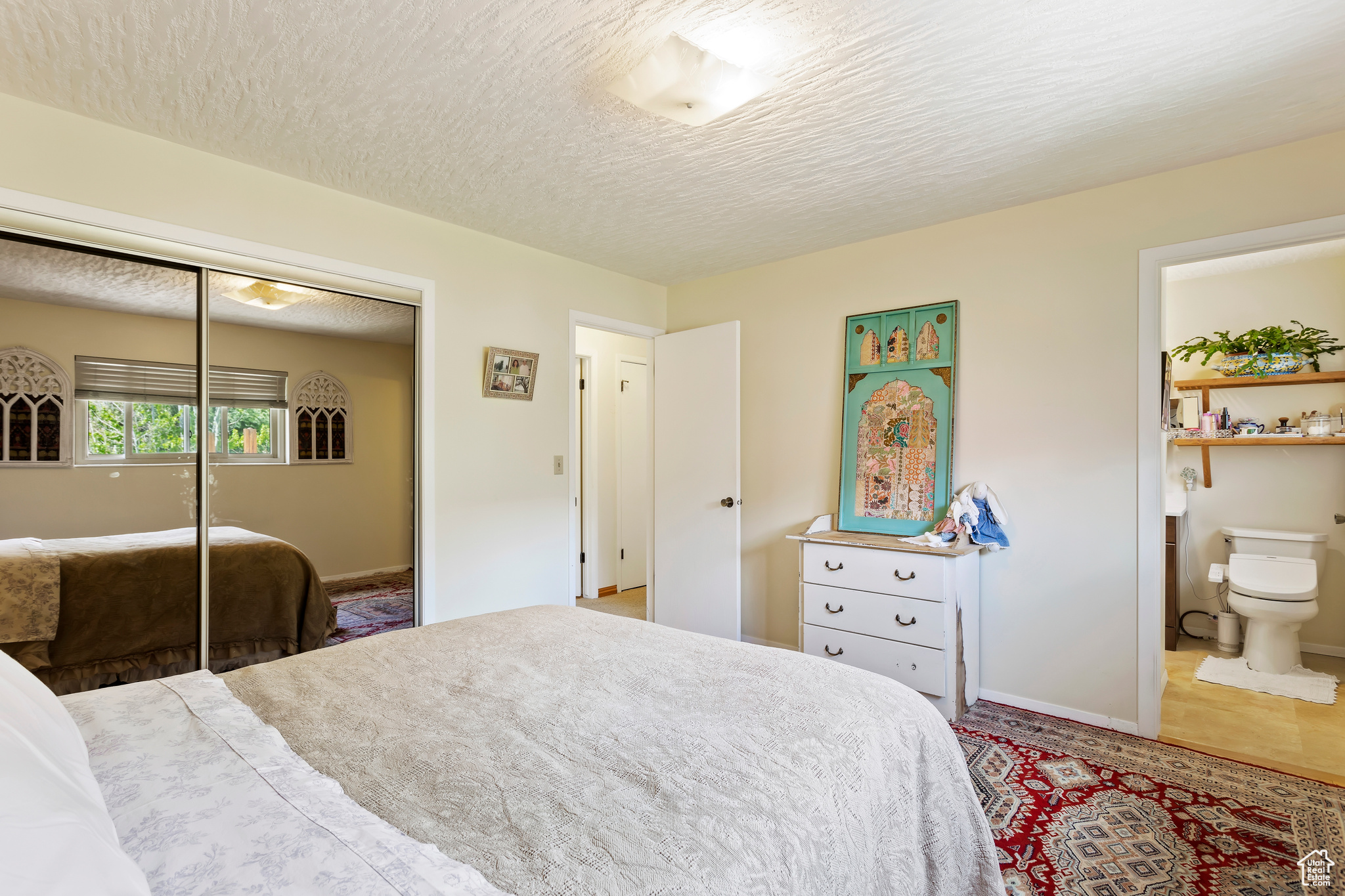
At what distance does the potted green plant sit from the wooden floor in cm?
171

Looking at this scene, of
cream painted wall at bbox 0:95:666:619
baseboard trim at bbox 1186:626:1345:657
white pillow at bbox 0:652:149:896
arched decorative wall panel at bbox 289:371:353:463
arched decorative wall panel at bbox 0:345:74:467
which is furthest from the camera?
baseboard trim at bbox 1186:626:1345:657

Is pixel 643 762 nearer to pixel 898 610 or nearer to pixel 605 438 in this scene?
pixel 898 610

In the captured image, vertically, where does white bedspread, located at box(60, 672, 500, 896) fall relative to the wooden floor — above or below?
above

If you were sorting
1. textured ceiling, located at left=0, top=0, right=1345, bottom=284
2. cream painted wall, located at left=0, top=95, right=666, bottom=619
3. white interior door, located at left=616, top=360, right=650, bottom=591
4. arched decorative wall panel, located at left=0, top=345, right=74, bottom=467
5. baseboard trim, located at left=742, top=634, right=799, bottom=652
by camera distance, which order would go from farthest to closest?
white interior door, located at left=616, top=360, right=650, bottom=591 < baseboard trim, located at left=742, top=634, right=799, bottom=652 < cream painted wall, located at left=0, top=95, right=666, bottom=619 < arched decorative wall panel, located at left=0, top=345, right=74, bottom=467 < textured ceiling, located at left=0, top=0, right=1345, bottom=284

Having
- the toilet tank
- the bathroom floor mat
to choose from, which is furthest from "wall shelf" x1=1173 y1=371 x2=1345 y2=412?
the bathroom floor mat

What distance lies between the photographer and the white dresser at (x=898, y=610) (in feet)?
9.33

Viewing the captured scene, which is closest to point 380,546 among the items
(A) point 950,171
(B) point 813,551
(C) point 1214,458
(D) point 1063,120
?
(B) point 813,551

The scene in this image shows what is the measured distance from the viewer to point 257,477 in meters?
2.67

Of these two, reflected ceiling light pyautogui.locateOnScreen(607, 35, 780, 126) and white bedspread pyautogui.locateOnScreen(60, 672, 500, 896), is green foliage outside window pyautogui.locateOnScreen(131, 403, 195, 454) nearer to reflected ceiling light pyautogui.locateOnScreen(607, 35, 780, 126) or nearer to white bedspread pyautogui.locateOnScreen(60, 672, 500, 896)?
white bedspread pyautogui.locateOnScreen(60, 672, 500, 896)

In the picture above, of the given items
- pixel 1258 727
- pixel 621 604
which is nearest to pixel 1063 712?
pixel 1258 727

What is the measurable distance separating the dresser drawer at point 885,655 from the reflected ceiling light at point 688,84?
2.17 metres

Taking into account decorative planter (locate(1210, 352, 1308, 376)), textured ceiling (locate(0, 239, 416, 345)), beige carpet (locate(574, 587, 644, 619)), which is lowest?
beige carpet (locate(574, 587, 644, 619))

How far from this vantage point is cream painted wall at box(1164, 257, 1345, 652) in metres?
3.70

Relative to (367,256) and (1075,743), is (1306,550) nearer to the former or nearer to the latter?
(1075,743)
